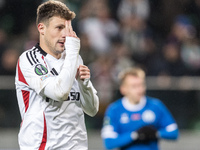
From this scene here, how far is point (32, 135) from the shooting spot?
4.05m

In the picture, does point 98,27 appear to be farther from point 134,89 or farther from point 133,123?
point 133,123

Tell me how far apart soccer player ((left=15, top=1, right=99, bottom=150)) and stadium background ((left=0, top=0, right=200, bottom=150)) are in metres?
4.58

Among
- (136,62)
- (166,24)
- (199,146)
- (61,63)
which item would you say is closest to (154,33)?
(166,24)

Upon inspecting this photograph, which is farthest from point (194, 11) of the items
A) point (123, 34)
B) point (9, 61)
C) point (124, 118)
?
point (124, 118)

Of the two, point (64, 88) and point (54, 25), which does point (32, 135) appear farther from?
point (54, 25)

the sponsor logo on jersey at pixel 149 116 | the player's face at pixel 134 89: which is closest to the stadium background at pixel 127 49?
the player's face at pixel 134 89

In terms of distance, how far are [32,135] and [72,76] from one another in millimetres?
590

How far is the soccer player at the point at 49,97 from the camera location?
402cm

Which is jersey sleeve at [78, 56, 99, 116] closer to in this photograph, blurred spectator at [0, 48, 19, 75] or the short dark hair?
the short dark hair

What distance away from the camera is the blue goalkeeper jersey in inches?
241

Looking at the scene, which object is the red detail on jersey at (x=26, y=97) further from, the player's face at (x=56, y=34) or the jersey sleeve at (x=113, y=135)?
the jersey sleeve at (x=113, y=135)

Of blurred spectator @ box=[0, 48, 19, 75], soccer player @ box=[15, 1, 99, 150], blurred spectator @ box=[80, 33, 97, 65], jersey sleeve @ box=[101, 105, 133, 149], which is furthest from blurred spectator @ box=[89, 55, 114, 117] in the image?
soccer player @ box=[15, 1, 99, 150]

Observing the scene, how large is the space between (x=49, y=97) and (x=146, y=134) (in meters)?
2.33

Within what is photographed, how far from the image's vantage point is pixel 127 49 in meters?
10.0
